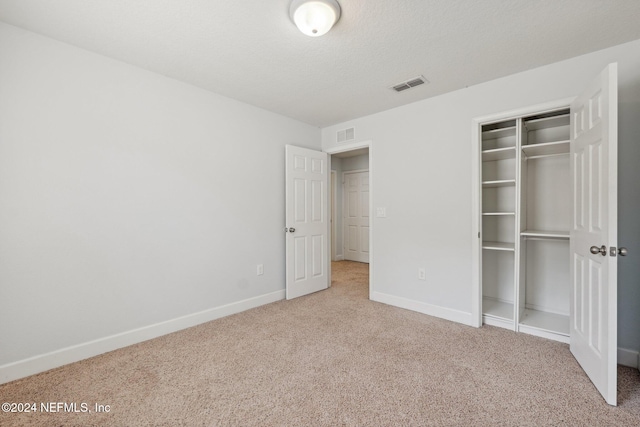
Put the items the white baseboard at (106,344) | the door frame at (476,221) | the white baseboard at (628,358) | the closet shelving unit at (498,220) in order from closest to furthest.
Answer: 1. the white baseboard at (106,344)
2. the white baseboard at (628,358)
3. the door frame at (476,221)
4. the closet shelving unit at (498,220)

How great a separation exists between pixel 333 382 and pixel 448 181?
2.26 meters

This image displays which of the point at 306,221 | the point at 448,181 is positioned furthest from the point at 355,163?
the point at 448,181

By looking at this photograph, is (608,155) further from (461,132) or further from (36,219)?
(36,219)

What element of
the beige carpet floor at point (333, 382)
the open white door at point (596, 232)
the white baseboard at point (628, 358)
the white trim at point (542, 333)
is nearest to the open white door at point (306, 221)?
the beige carpet floor at point (333, 382)

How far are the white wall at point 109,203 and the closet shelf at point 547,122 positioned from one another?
300cm

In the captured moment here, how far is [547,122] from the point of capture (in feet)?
8.98

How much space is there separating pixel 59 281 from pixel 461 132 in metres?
3.79

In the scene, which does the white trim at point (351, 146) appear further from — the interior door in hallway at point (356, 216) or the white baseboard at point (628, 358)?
the white baseboard at point (628, 358)

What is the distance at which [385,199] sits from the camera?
138 inches

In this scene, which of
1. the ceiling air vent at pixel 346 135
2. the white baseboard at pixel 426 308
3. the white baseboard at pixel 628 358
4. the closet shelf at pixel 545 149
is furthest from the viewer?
the ceiling air vent at pixel 346 135

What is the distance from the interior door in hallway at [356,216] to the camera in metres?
6.18

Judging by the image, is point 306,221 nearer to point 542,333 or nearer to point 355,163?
point 542,333

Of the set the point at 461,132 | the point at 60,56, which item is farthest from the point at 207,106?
the point at 461,132

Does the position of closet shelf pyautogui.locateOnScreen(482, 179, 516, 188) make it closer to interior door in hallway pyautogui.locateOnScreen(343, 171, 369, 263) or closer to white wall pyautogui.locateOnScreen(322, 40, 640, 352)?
white wall pyautogui.locateOnScreen(322, 40, 640, 352)
